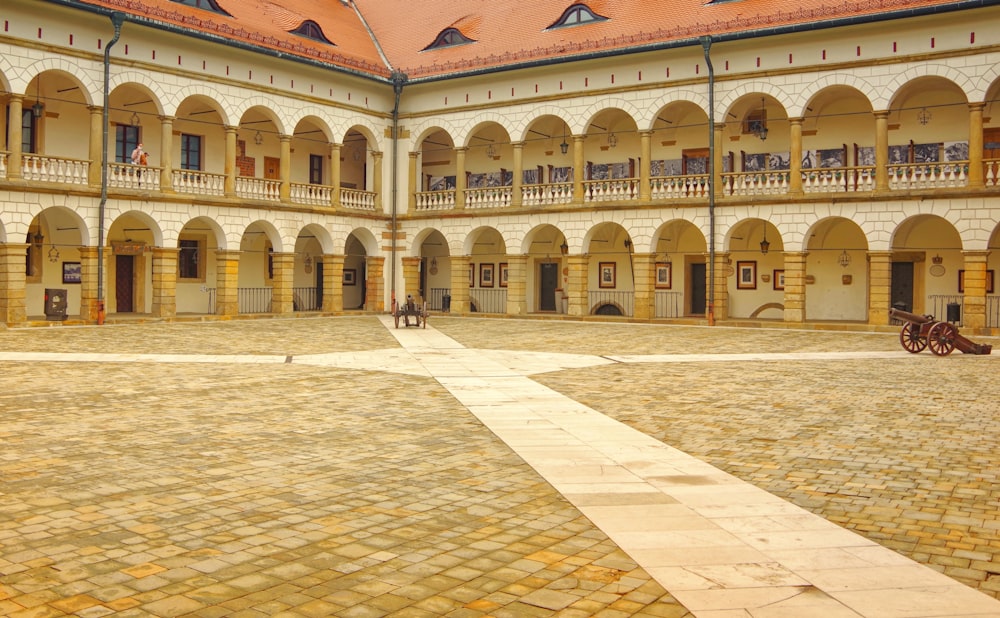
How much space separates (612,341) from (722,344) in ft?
8.21

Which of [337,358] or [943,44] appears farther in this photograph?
[943,44]

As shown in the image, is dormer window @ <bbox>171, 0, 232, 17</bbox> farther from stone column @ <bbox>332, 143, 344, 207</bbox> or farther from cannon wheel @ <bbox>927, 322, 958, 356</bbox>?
cannon wheel @ <bbox>927, 322, 958, 356</bbox>

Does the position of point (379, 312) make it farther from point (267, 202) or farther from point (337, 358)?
point (337, 358)

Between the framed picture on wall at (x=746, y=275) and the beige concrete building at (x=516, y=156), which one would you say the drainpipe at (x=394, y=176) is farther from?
the framed picture on wall at (x=746, y=275)

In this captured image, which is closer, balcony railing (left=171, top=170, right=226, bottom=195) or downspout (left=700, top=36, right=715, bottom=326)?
downspout (left=700, top=36, right=715, bottom=326)

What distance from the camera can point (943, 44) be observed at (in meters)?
24.5

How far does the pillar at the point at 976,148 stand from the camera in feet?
78.9

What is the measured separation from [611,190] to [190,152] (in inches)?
564

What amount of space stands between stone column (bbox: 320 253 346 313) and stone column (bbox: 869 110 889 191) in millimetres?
17812

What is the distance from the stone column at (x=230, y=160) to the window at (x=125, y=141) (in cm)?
286

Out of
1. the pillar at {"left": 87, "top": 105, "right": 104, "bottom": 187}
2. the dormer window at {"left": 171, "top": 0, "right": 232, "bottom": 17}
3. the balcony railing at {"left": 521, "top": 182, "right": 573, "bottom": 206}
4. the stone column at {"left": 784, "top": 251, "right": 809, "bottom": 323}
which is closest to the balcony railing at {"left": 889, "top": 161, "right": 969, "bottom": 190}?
the stone column at {"left": 784, "top": 251, "right": 809, "bottom": 323}

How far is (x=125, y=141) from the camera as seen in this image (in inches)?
1121

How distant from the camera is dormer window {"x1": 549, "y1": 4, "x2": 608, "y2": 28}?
30973 mm

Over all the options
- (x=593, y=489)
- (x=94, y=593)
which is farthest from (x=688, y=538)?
(x=94, y=593)
